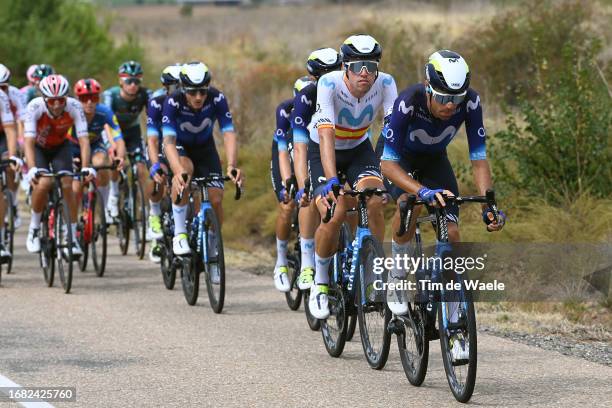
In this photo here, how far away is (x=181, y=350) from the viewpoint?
9828mm

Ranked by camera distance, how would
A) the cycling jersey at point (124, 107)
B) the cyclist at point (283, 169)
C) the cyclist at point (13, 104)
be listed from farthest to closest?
the cycling jersey at point (124, 107) → the cyclist at point (13, 104) → the cyclist at point (283, 169)

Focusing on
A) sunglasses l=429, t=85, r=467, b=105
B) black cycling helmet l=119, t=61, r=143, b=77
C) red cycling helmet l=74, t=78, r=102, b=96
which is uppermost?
black cycling helmet l=119, t=61, r=143, b=77

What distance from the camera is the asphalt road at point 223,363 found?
8.04 m

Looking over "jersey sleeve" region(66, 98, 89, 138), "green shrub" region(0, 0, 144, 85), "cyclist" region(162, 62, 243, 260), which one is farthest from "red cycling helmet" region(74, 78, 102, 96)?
"green shrub" region(0, 0, 144, 85)

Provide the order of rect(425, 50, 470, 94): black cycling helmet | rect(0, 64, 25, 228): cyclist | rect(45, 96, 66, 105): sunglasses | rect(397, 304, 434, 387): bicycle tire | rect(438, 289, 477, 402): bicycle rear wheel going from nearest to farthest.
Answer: rect(438, 289, 477, 402): bicycle rear wheel → rect(425, 50, 470, 94): black cycling helmet → rect(397, 304, 434, 387): bicycle tire → rect(45, 96, 66, 105): sunglasses → rect(0, 64, 25, 228): cyclist

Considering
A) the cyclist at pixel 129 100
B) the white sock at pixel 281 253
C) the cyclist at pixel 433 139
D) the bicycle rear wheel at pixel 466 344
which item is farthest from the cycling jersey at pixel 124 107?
the bicycle rear wheel at pixel 466 344

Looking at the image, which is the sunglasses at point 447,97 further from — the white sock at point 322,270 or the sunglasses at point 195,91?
the sunglasses at point 195,91

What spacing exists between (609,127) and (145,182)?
5672 mm

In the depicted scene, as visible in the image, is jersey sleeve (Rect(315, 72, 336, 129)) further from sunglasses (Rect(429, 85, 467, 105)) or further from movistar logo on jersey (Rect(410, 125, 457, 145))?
sunglasses (Rect(429, 85, 467, 105))

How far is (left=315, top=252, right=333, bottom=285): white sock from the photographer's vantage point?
9648 mm

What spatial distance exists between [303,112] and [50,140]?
459 centimetres

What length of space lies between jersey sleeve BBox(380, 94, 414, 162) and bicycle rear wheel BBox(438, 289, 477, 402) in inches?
42.8

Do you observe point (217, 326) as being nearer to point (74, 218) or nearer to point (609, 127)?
Answer: point (74, 218)

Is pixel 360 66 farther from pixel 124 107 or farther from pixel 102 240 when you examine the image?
pixel 124 107
